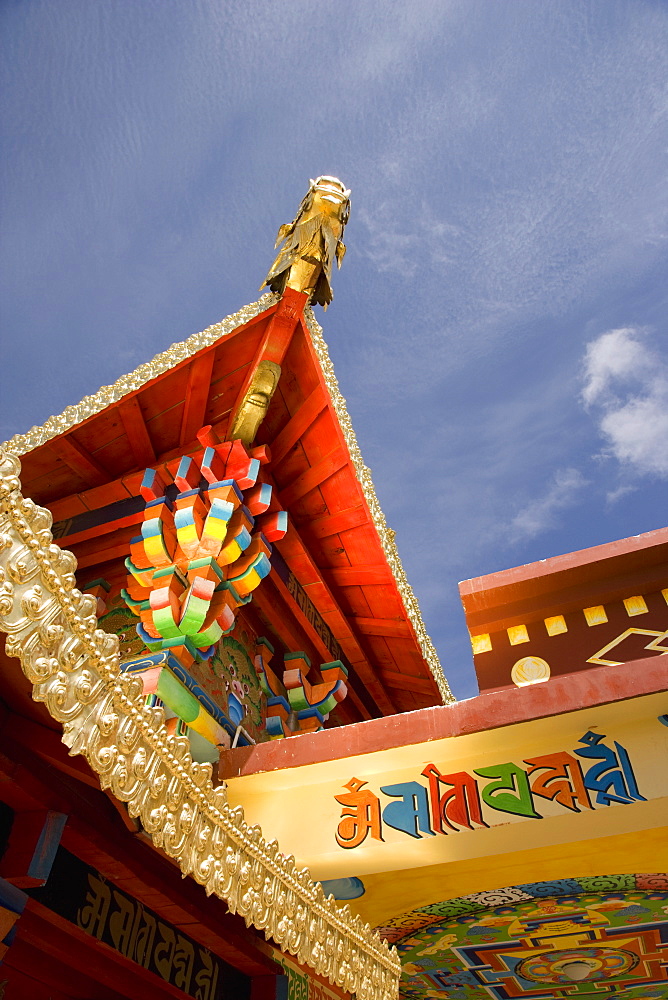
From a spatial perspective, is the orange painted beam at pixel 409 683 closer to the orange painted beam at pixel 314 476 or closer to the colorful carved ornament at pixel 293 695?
the colorful carved ornament at pixel 293 695

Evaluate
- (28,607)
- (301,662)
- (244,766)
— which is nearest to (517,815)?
(244,766)

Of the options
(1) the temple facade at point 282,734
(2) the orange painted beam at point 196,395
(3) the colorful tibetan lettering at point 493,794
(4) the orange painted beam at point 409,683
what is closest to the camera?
(1) the temple facade at point 282,734

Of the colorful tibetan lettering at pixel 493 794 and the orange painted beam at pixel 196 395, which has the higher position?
the orange painted beam at pixel 196 395

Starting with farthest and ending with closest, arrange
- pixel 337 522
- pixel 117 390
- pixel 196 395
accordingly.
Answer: pixel 337 522 → pixel 196 395 → pixel 117 390

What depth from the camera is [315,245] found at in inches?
194

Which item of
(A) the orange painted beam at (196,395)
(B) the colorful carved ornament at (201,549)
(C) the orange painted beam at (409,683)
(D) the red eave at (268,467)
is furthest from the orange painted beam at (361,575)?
(A) the orange painted beam at (196,395)

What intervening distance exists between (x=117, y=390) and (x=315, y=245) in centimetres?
177

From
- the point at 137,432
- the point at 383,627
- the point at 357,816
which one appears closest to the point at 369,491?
the point at 383,627

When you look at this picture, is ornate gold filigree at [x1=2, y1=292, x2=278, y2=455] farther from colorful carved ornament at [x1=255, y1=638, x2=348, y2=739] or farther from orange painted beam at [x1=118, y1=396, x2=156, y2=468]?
colorful carved ornament at [x1=255, y1=638, x2=348, y2=739]

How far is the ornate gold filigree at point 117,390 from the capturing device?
4.44m

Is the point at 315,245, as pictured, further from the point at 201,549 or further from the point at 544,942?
the point at 544,942

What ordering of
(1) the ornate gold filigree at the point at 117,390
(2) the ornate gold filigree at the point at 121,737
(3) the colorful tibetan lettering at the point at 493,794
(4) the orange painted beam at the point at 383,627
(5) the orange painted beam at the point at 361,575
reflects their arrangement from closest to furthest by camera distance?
(2) the ornate gold filigree at the point at 121,737 → (3) the colorful tibetan lettering at the point at 493,794 → (1) the ornate gold filigree at the point at 117,390 → (5) the orange painted beam at the point at 361,575 → (4) the orange painted beam at the point at 383,627

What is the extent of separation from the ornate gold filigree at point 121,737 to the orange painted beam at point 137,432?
319cm

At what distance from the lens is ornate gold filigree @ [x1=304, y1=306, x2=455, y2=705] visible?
4.92m
